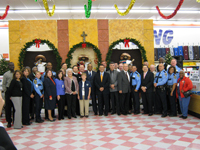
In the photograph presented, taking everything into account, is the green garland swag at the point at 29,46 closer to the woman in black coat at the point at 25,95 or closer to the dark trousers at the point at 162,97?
the woman in black coat at the point at 25,95

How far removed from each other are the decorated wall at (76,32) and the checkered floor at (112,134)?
3.70 metres

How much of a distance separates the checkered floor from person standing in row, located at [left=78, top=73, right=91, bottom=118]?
0.32m

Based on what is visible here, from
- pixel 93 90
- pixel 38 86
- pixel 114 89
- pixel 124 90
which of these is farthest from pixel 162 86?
pixel 38 86

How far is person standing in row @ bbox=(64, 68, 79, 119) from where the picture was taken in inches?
226

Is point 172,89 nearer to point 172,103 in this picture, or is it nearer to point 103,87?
point 172,103

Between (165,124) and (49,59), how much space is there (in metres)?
5.41

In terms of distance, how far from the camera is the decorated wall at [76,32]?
7.99m

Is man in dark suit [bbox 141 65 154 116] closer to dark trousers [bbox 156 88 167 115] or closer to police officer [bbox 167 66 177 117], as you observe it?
dark trousers [bbox 156 88 167 115]

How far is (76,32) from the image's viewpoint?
27.0ft

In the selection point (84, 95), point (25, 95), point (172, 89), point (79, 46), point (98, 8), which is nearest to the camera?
point (25, 95)

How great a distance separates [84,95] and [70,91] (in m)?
0.44

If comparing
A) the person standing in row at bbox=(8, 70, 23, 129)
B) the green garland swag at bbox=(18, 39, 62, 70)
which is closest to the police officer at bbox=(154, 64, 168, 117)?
the person standing in row at bbox=(8, 70, 23, 129)

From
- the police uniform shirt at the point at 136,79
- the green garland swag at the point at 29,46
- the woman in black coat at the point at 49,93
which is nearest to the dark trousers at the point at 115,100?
the police uniform shirt at the point at 136,79

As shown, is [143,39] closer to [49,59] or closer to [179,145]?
[49,59]
